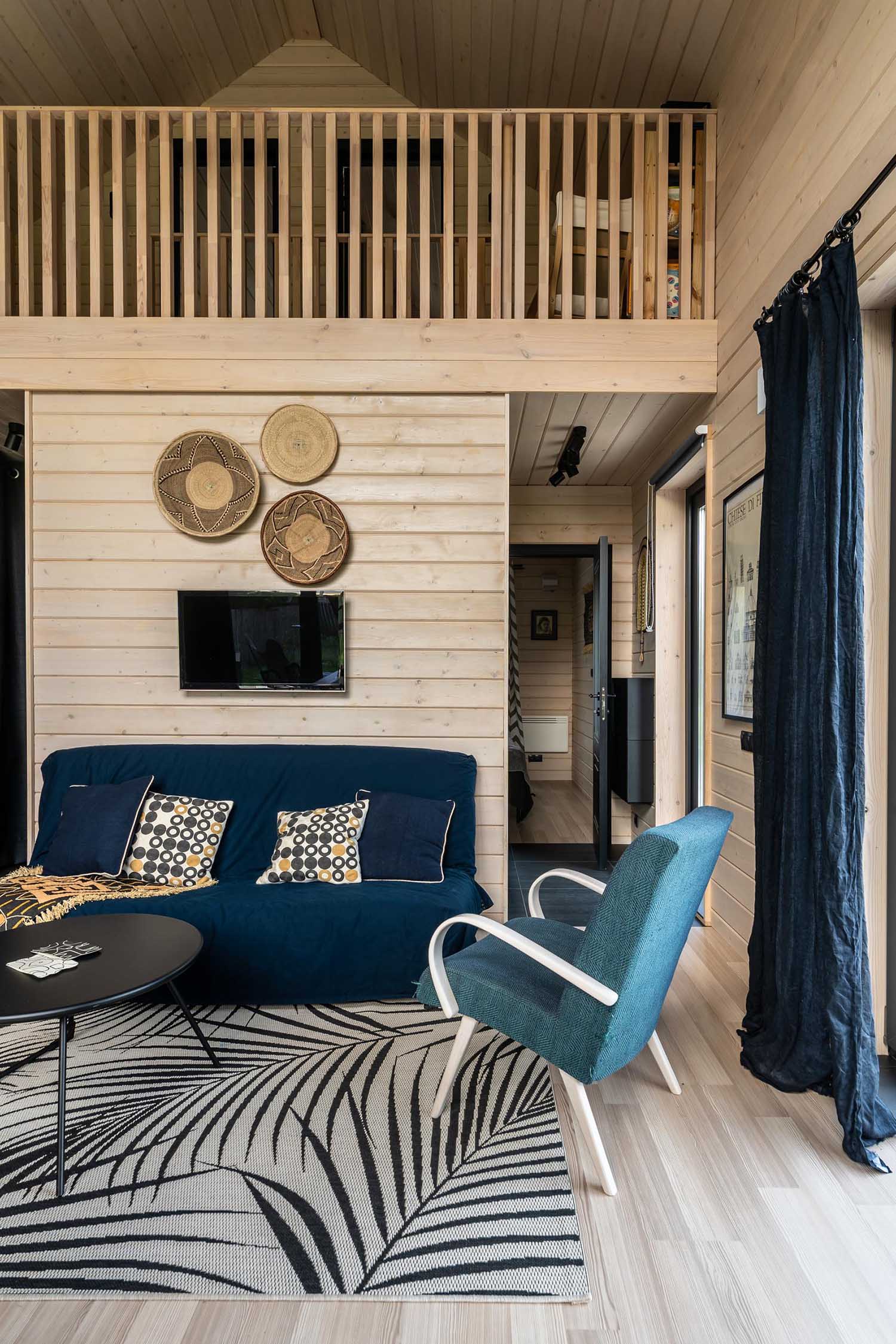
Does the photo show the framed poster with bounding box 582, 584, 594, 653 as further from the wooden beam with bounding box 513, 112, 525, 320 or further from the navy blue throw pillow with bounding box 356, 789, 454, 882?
the navy blue throw pillow with bounding box 356, 789, 454, 882

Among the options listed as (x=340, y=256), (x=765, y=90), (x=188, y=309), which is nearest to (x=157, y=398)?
(x=188, y=309)

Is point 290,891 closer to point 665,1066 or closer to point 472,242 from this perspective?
point 665,1066

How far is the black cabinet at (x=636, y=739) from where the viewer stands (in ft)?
15.0

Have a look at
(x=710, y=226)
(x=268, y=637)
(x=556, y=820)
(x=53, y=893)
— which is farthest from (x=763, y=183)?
(x=556, y=820)

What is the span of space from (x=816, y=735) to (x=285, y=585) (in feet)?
7.44

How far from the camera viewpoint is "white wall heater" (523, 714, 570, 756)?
8188mm

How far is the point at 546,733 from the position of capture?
323 inches

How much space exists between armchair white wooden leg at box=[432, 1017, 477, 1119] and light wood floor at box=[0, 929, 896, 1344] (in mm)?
327

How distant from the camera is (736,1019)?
8.63ft

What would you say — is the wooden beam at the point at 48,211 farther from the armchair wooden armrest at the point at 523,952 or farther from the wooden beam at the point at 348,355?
the armchair wooden armrest at the point at 523,952

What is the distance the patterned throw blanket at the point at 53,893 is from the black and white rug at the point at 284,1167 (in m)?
0.37

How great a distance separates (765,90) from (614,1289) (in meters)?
3.65

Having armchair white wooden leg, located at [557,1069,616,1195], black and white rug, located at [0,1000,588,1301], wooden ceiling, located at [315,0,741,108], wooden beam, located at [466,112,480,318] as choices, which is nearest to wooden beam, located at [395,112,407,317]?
wooden beam, located at [466,112,480,318]

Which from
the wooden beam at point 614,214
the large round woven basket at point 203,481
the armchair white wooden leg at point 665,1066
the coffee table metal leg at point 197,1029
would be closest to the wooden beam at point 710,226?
the wooden beam at point 614,214
